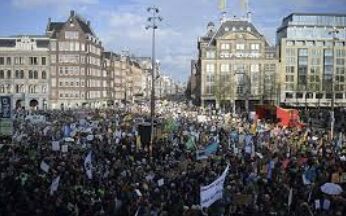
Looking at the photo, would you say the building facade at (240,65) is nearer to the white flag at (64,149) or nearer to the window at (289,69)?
the window at (289,69)

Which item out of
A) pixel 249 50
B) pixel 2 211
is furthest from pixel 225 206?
pixel 249 50

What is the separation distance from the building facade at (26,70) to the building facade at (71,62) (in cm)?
153

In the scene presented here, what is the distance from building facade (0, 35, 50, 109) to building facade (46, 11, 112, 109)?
5.01ft

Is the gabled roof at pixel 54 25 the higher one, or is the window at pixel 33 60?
the gabled roof at pixel 54 25

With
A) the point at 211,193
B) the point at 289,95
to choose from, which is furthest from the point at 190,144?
the point at 289,95

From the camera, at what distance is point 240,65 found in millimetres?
117062

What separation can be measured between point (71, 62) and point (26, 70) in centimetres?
858

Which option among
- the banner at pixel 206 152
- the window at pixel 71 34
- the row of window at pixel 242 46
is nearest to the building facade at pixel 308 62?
the row of window at pixel 242 46

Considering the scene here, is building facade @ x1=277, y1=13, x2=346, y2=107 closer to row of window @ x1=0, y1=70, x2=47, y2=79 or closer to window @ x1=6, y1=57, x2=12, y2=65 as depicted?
row of window @ x1=0, y1=70, x2=47, y2=79

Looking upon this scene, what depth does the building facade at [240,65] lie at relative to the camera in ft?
379

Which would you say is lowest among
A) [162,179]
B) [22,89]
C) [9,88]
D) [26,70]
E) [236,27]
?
[162,179]

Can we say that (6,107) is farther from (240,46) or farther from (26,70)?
(240,46)

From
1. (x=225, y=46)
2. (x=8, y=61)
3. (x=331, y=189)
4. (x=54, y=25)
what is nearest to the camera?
(x=331, y=189)

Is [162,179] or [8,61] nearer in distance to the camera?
[162,179]
